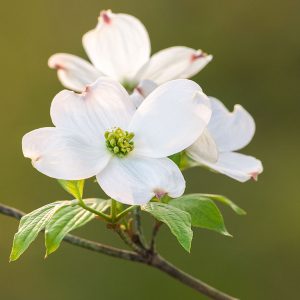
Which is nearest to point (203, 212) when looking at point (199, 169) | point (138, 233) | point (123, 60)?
point (138, 233)

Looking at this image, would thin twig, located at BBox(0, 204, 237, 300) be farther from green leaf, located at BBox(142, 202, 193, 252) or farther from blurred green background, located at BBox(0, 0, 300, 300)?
blurred green background, located at BBox(0, 0, 300, 300)

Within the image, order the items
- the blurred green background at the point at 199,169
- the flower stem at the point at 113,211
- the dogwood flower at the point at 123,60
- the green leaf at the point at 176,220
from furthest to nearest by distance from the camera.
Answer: the blurred green background at the point at 199,169
the dogwood flower at the point at 123,60
the flower stem at the point at 113,211
the green leaf at the point at 176,220

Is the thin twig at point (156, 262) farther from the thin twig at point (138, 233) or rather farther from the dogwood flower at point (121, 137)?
the dogwood flower at point (121, 137)

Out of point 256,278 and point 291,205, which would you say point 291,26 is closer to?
point 291,205

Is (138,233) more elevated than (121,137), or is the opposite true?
(121,137)

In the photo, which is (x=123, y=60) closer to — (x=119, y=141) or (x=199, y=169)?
(x=119, y=141)

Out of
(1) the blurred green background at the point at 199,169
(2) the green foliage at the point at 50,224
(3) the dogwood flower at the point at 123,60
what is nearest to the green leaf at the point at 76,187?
(2) the green foliage at the point at 50,224

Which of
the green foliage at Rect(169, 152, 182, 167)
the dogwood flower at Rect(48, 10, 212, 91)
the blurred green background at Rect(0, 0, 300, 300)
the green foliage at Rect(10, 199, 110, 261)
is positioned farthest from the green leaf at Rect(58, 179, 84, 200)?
the blurred green background at Rect(0, 0, 300, 300)
